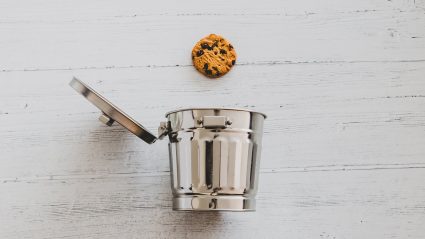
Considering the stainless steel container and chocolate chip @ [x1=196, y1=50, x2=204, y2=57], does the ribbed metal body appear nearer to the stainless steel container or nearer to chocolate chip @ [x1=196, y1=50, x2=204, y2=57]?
the stainless steel container

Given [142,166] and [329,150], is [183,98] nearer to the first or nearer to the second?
[142,166]

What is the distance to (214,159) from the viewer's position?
99cm

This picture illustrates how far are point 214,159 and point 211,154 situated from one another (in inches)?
0.4

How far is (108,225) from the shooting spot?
3.77ft

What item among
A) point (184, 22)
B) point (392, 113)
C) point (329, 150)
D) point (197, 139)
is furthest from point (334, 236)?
point (184, 22)

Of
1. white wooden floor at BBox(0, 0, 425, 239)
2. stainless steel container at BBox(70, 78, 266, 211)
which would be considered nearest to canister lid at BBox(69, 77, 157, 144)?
stainless steel container at BBox(70, 78, 266, 211)

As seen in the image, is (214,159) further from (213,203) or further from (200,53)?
(200,53)

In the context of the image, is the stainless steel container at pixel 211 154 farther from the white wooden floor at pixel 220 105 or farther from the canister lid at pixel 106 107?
the white wooden floor at pixel 220 105

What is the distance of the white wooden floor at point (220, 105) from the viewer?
1158 mm

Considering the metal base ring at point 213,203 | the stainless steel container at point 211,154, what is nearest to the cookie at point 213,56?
the stainless steel container at point 211,154

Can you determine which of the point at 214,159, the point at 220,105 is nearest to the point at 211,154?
the point at 214,159

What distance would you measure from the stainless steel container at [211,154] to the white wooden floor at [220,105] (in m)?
0.16

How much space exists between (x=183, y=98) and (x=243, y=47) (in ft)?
0.62

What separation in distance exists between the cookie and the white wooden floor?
0.03 meters
